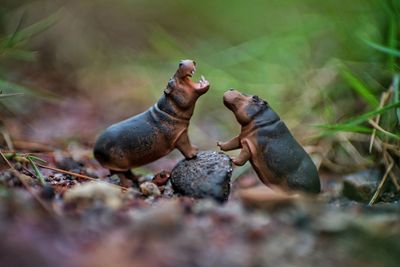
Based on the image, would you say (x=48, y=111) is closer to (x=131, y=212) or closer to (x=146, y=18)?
(x=146, y=18)

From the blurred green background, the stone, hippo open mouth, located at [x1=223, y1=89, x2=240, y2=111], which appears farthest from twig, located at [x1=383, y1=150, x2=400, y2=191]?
the stone

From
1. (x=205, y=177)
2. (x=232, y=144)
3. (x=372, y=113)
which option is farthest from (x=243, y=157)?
(x=372, y=113)

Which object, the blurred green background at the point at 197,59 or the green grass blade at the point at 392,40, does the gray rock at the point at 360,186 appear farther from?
the green grass blade at the point at 392,40

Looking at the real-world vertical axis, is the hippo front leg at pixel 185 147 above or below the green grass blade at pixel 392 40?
below

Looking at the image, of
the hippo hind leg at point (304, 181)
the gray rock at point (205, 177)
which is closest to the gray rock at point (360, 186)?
the hippo hind leg at point (304, 181)

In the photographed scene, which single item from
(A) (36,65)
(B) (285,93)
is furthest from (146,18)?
(B) (285,93)

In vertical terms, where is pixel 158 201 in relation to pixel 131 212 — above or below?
below

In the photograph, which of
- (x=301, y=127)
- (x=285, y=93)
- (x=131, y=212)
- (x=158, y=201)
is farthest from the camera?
(x=285, y=93)
